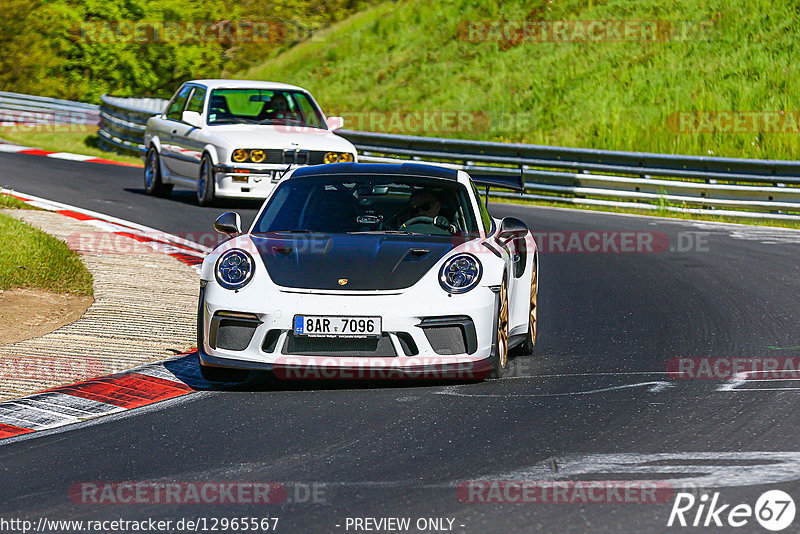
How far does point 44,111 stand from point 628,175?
16407mm

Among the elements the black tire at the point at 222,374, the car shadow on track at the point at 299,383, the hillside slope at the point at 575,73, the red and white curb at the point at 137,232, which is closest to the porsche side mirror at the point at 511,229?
the car shadow on track at the point at 299,383

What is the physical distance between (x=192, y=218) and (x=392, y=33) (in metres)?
24.3

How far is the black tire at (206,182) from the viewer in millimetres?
17016

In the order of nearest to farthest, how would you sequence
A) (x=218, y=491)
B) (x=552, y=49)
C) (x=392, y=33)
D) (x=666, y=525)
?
1. (x=666, y=525)
2. (x=218, y=491)
3. (x=552, y=49)
4. (x=392, y=33)

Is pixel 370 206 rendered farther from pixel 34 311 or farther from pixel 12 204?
pixel 12 204

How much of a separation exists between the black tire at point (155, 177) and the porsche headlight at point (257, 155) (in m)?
2.35

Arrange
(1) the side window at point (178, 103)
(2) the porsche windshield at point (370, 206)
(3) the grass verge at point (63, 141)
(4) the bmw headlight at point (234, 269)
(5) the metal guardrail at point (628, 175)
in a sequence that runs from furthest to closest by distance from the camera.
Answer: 1. (3) the grass verge at point (63, 141)
2. (5) the metal guardrail at point (628, 175)
3. (1) the side window at point (178, 103)
4. (2) the porsche windshield at point (370, 206)
5. (4) the bmw headlight at point (234, 269)

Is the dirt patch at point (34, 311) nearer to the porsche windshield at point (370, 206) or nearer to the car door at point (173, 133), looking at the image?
the porsche windshield at point (370, 206)

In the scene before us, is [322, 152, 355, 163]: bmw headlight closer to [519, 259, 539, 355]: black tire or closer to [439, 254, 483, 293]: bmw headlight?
[519, 259, 539, 355]: black tire

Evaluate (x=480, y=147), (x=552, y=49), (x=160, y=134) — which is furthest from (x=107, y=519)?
(x=552, y=49)

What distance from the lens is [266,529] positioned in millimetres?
4598

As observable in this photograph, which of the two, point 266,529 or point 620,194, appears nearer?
point 266,529

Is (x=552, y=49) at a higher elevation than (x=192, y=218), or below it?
higher

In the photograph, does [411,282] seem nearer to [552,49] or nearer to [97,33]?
[552,49]
